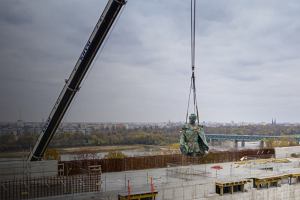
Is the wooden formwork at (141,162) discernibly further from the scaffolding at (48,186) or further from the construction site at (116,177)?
the scaffolding at (48,186)

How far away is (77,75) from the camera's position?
1680cm

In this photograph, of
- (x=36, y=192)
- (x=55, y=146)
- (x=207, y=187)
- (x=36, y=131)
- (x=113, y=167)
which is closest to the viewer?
(x=36, y=192)

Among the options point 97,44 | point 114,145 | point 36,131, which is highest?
point 97,44

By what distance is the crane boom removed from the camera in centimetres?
1538

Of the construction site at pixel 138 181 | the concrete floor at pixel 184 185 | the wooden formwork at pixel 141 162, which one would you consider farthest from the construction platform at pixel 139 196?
the wooden formwork at pixel 141 162

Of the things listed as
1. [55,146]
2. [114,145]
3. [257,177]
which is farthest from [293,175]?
[114,145]

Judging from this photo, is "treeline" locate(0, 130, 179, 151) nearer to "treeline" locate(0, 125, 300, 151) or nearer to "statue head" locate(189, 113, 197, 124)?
"treeline" locate(0, 125, 300, 151)

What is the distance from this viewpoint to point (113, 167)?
77.4 feet

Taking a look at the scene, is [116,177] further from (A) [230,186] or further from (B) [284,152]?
(B) [284,152]

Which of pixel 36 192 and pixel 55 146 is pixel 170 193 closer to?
pixel 36 192

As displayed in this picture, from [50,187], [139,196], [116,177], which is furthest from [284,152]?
[50,187]

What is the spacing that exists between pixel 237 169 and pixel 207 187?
22.0 ft

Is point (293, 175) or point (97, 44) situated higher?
point (97, 44)

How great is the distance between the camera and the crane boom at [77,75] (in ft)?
50.4
